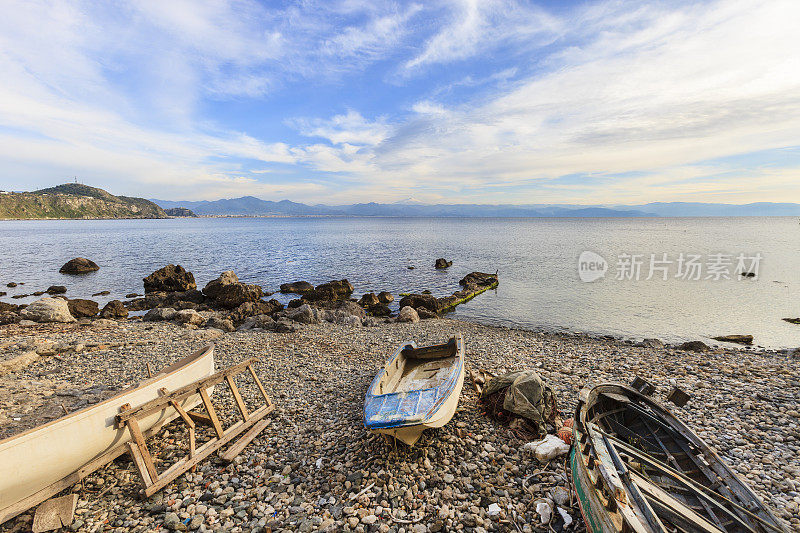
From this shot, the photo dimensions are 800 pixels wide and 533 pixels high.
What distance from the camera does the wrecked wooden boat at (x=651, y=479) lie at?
5223 mm

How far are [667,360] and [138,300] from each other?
3980 centimetres

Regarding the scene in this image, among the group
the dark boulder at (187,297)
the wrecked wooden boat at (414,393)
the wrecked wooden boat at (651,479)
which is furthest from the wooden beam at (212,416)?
the dark boulder at (187,297)

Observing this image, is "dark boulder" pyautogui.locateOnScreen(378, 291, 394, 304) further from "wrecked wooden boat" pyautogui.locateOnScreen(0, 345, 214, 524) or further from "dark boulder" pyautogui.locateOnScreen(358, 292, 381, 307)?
"wrecked wooden boat" pyautogui.locateOnScreen(0, 345, 214, 524)

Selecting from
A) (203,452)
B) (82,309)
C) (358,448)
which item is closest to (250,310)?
(82,309)

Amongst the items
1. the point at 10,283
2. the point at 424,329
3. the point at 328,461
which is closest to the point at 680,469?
the point at 328,461

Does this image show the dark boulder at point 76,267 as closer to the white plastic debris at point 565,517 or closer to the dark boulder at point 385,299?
the dark boulder at point 385,299

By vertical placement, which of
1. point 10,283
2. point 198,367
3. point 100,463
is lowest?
point 10,283

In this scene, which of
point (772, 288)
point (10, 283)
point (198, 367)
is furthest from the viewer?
point (10, 283)

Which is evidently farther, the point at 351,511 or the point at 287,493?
the point at 287,493

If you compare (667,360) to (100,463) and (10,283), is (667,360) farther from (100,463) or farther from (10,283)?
(10,283)

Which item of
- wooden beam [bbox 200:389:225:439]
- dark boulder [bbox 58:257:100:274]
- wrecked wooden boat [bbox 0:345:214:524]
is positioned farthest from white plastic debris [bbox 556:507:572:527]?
dark boulder [bbox 58:257:100:274]

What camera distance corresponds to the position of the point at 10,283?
39812mm

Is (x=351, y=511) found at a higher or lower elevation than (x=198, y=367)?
lower

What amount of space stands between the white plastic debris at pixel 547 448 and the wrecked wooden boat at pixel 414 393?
6.87ft
